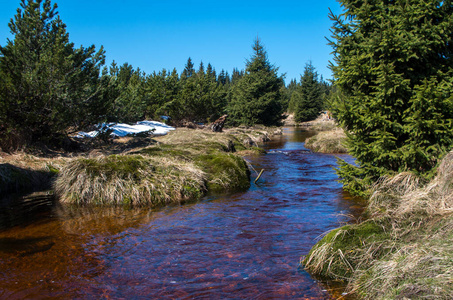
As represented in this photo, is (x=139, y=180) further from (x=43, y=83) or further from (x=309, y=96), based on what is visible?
(x=309, y=96)

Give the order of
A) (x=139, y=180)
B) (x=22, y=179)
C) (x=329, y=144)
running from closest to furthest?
(x=139, y=180)
(x=22, y=179)
(x=329, y=144)

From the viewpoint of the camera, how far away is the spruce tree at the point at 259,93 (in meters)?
33.9

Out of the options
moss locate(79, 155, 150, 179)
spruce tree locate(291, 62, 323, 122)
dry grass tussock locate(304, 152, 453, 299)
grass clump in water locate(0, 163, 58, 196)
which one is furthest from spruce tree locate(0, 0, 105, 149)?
spruce tree locate(291, 62, 323, 122)

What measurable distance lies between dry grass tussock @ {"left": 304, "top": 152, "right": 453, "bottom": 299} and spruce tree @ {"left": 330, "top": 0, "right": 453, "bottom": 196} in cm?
130

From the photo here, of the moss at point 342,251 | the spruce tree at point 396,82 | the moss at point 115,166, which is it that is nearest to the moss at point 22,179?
the moss at point 115,166

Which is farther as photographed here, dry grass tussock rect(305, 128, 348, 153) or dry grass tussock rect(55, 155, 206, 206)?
dry grass tussock rect(305, 128, 348, 153)

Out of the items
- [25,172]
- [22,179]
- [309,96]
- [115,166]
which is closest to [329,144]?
[115,166]

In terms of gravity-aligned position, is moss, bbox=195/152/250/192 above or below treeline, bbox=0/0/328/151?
below

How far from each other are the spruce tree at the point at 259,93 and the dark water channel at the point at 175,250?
25.7 meters

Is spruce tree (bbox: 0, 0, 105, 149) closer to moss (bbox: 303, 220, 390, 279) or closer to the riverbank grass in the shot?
the riverbank grass

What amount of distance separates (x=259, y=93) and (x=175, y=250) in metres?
30.2

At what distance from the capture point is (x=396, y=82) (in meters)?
7.19

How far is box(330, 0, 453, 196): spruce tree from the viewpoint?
277 inches

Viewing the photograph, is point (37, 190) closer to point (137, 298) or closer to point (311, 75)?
point (137, 298)
